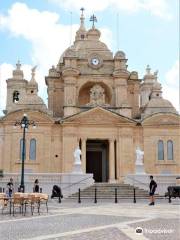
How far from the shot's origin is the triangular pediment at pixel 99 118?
4225 centimetres

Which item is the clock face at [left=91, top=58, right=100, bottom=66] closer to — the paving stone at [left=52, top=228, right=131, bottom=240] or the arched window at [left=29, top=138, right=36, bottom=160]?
the arched window at [left=29, top=138, right=36, bottom=160]

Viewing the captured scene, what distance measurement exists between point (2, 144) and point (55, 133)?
19.1 ft

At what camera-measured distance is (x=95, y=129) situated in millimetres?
42500

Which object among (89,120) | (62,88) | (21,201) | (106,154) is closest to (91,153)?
(106,154)

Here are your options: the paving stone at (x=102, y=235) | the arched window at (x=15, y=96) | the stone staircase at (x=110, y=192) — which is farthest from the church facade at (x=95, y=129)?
the paving stone at (x=102, y=235)

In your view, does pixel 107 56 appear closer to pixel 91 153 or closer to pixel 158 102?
pixel 158 102

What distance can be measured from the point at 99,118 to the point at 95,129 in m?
1.28

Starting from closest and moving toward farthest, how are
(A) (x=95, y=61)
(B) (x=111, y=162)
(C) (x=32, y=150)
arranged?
1. (B) (x=111, y=162)
2. (C) (x=32, y=150)
3. (A) (x=95, y=61)

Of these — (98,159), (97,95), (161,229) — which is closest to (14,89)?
(97,95)

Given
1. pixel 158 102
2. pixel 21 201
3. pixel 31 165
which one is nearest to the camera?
pixel 21 201

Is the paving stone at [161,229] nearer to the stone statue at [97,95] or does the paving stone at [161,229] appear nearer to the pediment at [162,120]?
the pediment at [162,120]

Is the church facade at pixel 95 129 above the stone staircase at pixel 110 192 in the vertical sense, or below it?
above

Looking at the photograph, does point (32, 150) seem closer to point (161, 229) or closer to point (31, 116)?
point (31, 116)

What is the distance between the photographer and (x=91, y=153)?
46.0 m
